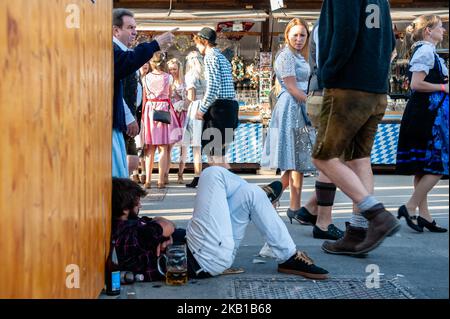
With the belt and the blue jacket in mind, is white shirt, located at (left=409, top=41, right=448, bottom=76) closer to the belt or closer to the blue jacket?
the blue jacket

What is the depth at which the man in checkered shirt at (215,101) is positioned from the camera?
7652mm

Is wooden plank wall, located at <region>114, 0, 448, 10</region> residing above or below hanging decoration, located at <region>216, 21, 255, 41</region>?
above

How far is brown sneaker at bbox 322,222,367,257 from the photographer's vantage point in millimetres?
4828

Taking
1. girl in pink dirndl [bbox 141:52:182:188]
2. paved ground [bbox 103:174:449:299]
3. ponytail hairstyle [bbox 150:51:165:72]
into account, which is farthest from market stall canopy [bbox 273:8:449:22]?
paved ground [bbox 103:174:449:299]

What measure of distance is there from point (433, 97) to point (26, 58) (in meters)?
4.57

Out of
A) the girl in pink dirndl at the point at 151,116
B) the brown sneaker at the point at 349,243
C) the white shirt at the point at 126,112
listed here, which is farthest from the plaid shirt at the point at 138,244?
the girl in pink dirndl at the point at 151,116

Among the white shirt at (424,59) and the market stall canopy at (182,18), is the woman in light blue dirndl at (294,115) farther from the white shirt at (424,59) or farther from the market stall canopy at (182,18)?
the market stall canopy at (182,18)

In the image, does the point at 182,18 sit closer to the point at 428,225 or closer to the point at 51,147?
the point at 428,225

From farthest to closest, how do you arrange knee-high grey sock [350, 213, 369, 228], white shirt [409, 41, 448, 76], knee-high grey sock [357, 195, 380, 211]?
white shirt [409, 41, 448, 76] → knee-high grey sock [350, 213, 369, 228] → knee-high grey sock [357, 195, 380, 211]

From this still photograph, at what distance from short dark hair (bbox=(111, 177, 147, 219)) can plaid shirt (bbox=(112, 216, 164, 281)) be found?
7 centimetres

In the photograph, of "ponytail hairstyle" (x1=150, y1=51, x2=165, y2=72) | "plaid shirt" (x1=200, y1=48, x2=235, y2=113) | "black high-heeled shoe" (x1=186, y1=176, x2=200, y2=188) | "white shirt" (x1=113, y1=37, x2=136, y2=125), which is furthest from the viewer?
"ponytail hairstyle" (x1=150, y1=51, x2=165, y2=72)

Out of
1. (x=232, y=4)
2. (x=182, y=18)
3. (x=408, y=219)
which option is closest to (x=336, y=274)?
(x=408, y=219)

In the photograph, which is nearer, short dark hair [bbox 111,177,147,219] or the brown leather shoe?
short dark hair [bbox 111,177,147,219]
